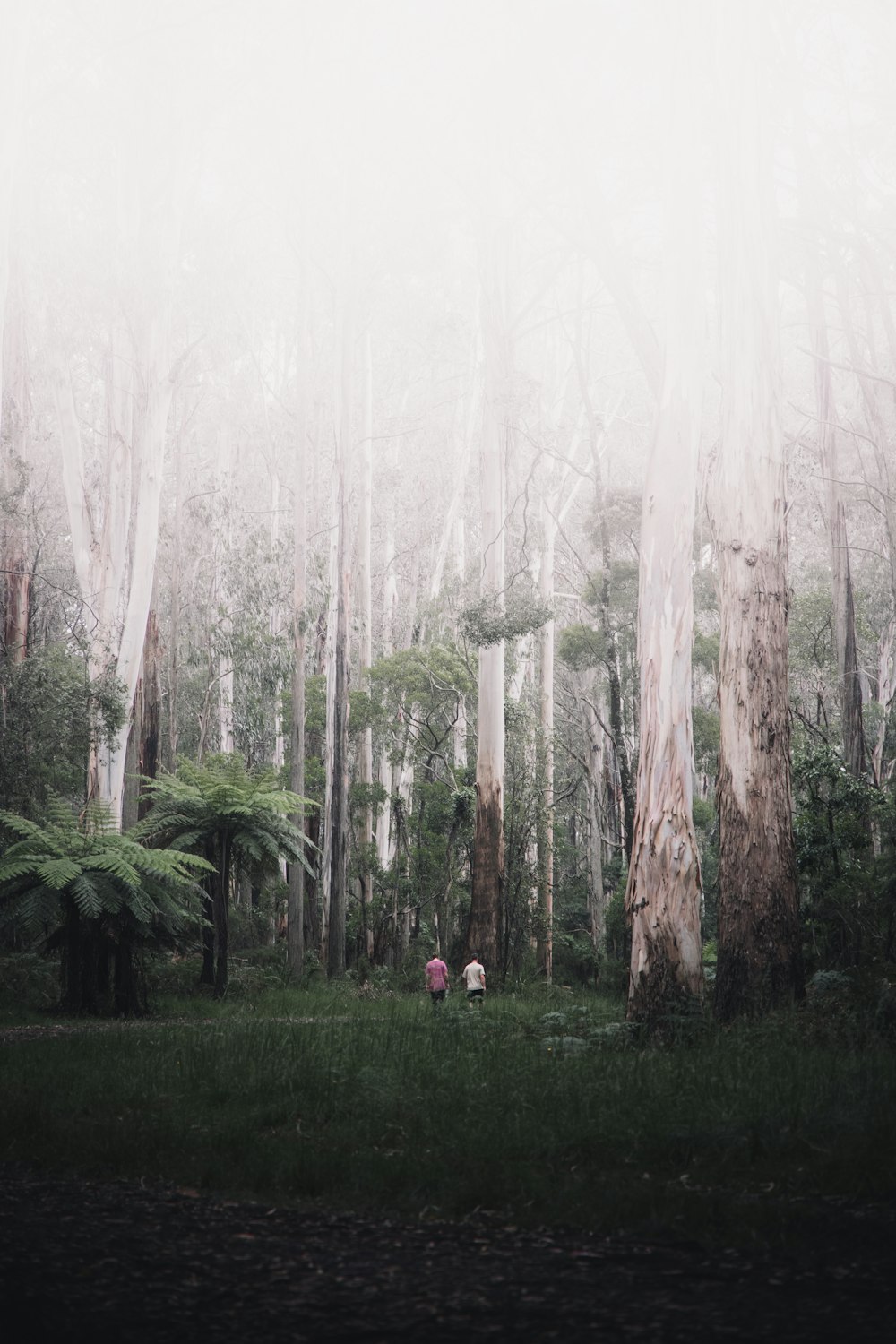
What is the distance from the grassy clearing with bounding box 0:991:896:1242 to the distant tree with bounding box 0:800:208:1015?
296cm

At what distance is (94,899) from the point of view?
11.7 m

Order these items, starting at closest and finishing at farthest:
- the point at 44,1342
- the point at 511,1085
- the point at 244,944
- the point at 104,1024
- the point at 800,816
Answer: the point at 44,1342 → the point at 511,1085 → the point at 104,1024 → the point at 800,816 → the point at 244,944

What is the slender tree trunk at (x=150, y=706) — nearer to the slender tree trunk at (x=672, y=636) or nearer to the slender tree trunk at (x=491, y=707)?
the slender tree trunk at (x=491, y=707)

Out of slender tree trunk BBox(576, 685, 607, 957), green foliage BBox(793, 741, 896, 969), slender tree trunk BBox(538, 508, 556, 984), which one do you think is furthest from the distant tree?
slender tree trunk BBox(576, 685, 607, 957)

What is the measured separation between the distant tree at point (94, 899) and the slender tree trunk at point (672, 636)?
5348mm

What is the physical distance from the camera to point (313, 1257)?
3.90 m

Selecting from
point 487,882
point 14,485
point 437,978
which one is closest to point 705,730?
point 487,882

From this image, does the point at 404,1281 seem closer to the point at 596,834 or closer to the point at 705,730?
the point at 705,730

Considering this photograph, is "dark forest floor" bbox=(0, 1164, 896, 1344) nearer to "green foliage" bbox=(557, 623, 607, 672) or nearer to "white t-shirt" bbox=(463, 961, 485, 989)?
"white t-shirt" bbox=(463, 961, 485, 989)

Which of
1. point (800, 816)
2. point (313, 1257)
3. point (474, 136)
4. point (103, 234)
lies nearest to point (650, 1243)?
point (313, 1257)

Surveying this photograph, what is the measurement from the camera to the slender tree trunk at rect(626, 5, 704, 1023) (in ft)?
33.7

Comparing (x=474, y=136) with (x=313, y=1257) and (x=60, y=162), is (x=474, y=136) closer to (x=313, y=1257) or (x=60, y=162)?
(x=60, y=162)

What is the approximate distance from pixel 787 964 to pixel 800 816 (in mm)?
5774

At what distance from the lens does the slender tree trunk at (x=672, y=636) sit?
10.3m
